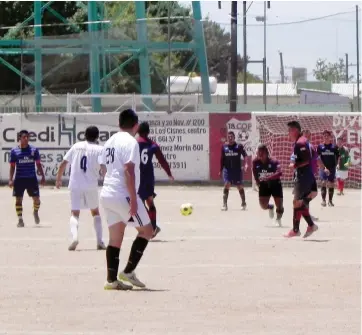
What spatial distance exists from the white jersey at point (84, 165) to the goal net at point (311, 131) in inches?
760

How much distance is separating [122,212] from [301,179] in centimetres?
709

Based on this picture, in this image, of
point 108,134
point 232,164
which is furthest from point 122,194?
point 108,134

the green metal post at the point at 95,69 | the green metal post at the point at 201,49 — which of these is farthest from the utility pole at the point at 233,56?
the green metal post at the point at 95,69

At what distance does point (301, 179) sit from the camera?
18438 mm

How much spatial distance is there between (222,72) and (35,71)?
208 ft

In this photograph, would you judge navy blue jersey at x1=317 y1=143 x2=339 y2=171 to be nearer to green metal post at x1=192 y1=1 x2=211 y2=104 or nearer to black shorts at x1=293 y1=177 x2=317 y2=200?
black shorts at x1=293 y1=177 x2=317 y2=200

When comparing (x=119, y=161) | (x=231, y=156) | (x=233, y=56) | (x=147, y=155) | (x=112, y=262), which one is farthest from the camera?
(x=233, y=56)

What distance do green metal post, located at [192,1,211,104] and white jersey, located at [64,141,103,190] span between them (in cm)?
2316

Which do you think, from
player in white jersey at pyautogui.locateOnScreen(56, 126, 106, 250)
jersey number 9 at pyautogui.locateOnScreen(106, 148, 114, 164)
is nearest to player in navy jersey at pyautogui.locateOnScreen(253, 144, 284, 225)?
player in white jersey at pyautogui.locateOnScreen(56, 126, 106, 250)

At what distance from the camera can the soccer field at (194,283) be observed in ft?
32.1

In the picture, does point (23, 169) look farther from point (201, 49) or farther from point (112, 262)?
point (201, 49)

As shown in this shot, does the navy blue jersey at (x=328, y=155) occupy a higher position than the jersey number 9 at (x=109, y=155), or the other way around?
the jersey number 9 at (x=109, y=155)

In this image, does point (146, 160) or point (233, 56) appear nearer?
point (146, 160)

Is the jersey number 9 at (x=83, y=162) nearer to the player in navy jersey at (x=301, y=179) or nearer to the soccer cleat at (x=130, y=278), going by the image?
the player in navy jersey at (x=301, y=179)
